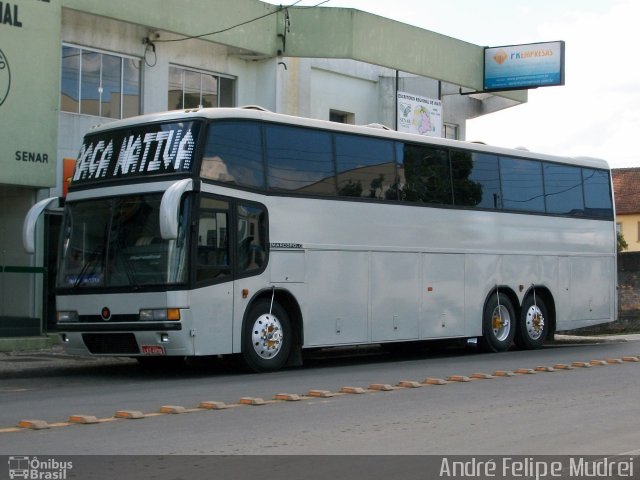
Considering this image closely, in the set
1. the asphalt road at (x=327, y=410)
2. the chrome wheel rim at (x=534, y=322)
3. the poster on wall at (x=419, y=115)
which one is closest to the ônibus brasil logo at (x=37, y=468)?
the asphalt road at (x=327, y=410)

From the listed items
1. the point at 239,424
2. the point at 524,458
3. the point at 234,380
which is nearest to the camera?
the point at 524,458

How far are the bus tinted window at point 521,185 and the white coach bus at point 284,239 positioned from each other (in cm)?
4

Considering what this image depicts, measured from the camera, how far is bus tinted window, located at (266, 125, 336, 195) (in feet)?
53.4

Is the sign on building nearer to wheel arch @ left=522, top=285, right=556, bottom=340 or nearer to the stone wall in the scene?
the stone wall

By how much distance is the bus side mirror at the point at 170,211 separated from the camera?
551 inches

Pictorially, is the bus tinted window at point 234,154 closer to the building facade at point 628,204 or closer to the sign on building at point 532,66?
the sign on building at point 532,66

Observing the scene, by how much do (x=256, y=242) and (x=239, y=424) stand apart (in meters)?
5.95

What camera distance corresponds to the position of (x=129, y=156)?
15688 mm

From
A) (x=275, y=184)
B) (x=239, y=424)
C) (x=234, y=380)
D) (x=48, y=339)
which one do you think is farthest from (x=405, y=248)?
(x=239, y=424)

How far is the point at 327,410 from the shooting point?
11375mm

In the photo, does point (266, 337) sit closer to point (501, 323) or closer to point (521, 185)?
point (501, 323)

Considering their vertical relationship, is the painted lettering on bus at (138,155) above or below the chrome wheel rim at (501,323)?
above

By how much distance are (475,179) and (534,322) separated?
355 centimetres

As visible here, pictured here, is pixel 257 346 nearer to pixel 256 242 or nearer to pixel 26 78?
pixel 256 242
